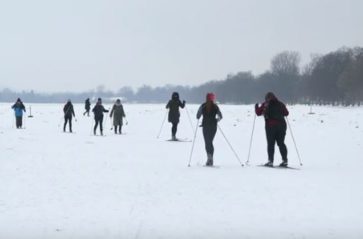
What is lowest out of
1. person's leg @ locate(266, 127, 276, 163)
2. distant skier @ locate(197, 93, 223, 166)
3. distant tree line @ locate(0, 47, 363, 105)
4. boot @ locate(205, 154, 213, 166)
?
boot @ locate(205, 154, 213, 166)

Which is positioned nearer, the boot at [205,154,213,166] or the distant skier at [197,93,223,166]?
the boot at [205,154,213,166]

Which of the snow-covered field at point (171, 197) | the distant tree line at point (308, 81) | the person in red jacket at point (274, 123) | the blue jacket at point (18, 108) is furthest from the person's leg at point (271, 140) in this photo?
the distant tree line at point (308, 81)

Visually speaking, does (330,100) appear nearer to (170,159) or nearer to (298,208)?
(170,159)

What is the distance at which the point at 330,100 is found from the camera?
368 feet

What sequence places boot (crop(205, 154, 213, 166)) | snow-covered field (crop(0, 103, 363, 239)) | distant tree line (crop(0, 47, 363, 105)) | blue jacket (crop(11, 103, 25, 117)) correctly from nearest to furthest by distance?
snow-covered field (crop(0, 103, 363, 239)), boot (crop(205, 154, 213, 166)), blue jacket (crop(11, 103, 25, 117)), distant tree line (crop(0, 47, 363, 105))

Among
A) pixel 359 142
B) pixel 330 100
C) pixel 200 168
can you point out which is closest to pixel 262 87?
pixel 330 100

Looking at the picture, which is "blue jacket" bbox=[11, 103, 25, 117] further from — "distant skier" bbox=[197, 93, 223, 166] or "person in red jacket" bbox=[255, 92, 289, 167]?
"person in red jacket" bbox=[255, 92, 289, 167]

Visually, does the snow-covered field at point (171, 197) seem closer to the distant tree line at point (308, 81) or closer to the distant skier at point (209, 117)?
the distant skier at point (209, 117)

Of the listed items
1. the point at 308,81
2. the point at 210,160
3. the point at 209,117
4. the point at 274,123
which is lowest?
the point at 210,160

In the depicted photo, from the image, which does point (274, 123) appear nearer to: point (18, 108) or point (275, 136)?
point (275, 136)

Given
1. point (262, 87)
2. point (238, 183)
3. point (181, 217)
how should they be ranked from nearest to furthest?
1. point (181, 217)
2. point (238, 183)
3. point (262, 87)

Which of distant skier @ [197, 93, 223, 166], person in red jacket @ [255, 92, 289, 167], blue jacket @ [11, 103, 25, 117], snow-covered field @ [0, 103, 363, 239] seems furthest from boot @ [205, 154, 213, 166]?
blue jacket @ [11, 103, 25, 117]

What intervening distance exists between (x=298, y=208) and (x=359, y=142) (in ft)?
54.4

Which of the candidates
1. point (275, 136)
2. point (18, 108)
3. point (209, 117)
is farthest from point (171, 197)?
point (18, 108)
